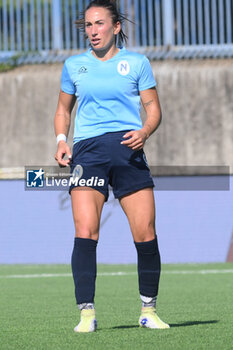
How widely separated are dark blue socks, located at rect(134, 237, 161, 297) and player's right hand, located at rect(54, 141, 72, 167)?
2.08 feet

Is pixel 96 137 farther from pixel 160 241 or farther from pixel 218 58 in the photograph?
pixel 218 58

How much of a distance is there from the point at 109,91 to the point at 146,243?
91 centimetres

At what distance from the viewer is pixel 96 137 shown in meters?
5.29

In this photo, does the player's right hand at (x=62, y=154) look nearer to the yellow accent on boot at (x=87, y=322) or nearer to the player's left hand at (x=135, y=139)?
the player's left hand at (x=135, y=139)

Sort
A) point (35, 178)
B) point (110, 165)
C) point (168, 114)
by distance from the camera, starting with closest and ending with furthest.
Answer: point (110, 165), point (35, 178), point (168, 114)

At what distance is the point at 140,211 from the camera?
5293 millimetres

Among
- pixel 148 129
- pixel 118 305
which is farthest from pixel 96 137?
pixel 118 305

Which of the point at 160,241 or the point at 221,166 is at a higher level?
the point at 221,166

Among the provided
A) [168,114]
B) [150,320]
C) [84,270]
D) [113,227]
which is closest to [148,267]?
[150,320]

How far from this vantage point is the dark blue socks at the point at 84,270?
5168 mm

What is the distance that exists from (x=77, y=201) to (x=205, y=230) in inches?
364

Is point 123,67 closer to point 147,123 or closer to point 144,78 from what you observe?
point 144,78

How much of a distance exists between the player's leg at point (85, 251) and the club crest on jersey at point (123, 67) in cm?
70

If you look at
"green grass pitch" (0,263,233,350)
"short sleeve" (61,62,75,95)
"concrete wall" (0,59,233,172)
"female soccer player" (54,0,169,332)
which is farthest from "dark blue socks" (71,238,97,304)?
"concrete wall" (0,59,233,172)
